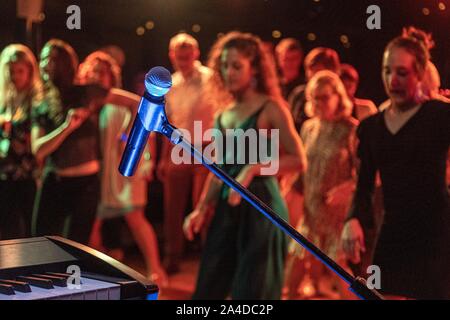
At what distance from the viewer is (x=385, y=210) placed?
137 inches

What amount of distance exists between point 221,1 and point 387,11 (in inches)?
78.9

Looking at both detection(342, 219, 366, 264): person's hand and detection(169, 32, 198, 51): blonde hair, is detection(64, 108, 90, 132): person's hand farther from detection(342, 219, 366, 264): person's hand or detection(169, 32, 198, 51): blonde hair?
detection(342, 219, 366, 264): person's hand

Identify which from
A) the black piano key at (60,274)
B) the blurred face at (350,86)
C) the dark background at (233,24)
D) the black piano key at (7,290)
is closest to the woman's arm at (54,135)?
the dark background at (233,24)

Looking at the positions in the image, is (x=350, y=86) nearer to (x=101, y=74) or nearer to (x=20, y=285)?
(x=101, y=74)

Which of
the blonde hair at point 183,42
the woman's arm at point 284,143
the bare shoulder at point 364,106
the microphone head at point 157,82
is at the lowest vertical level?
the woman's arm at point 284,143

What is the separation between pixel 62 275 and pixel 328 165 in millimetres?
3339

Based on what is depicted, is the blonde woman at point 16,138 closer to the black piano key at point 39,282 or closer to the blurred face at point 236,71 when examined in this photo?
the blurred face at point 236,71

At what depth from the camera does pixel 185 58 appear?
633 centimetres

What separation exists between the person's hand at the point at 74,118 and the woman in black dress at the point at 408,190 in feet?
7.64

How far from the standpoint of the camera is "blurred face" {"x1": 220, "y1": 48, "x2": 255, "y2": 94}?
14.5 ft

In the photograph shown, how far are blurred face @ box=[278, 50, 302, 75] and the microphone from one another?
171 inches

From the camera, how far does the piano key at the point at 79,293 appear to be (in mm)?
1878

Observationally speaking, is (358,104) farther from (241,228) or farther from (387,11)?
(241,228)

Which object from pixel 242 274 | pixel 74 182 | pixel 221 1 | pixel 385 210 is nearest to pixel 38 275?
pixel 385 210
